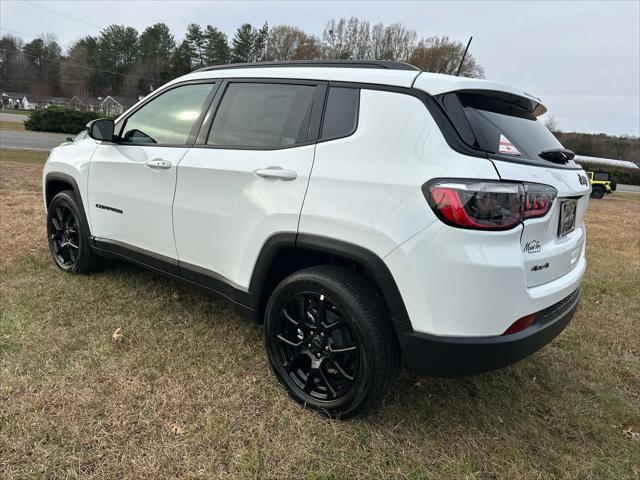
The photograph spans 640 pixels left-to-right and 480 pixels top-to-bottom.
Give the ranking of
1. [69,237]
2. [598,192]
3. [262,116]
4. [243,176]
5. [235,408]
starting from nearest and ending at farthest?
[235,408] → [243,176] → [262,116] → [69,237] → [598,192]

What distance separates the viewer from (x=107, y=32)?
69125mm

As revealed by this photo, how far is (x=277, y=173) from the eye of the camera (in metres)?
2.46

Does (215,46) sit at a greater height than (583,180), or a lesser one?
greater

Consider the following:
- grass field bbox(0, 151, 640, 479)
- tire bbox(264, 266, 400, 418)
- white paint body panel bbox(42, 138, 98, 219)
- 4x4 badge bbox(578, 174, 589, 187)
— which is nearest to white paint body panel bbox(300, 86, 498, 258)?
tire bbox(264, 266, 400, 418)

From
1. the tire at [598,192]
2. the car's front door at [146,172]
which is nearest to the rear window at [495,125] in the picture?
the car's front door at [146,172]

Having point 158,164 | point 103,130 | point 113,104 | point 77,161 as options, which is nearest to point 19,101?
point 113,104

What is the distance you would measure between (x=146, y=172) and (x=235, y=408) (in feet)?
5.83

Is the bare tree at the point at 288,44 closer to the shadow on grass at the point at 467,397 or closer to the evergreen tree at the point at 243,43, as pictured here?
the evergreen tree at the point at 243,43

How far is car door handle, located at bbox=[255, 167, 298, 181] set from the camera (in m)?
2.41

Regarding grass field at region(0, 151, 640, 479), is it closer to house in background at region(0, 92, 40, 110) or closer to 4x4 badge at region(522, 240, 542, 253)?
4x4 badge at region(522, 240, 542, 253)

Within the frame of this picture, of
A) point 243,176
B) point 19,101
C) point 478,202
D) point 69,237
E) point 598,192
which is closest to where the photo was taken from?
point 478,202

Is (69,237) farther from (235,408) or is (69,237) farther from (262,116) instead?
(235,408)

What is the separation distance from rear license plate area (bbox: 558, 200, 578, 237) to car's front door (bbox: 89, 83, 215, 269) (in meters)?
2.28

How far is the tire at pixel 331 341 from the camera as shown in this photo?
2.20 meters
